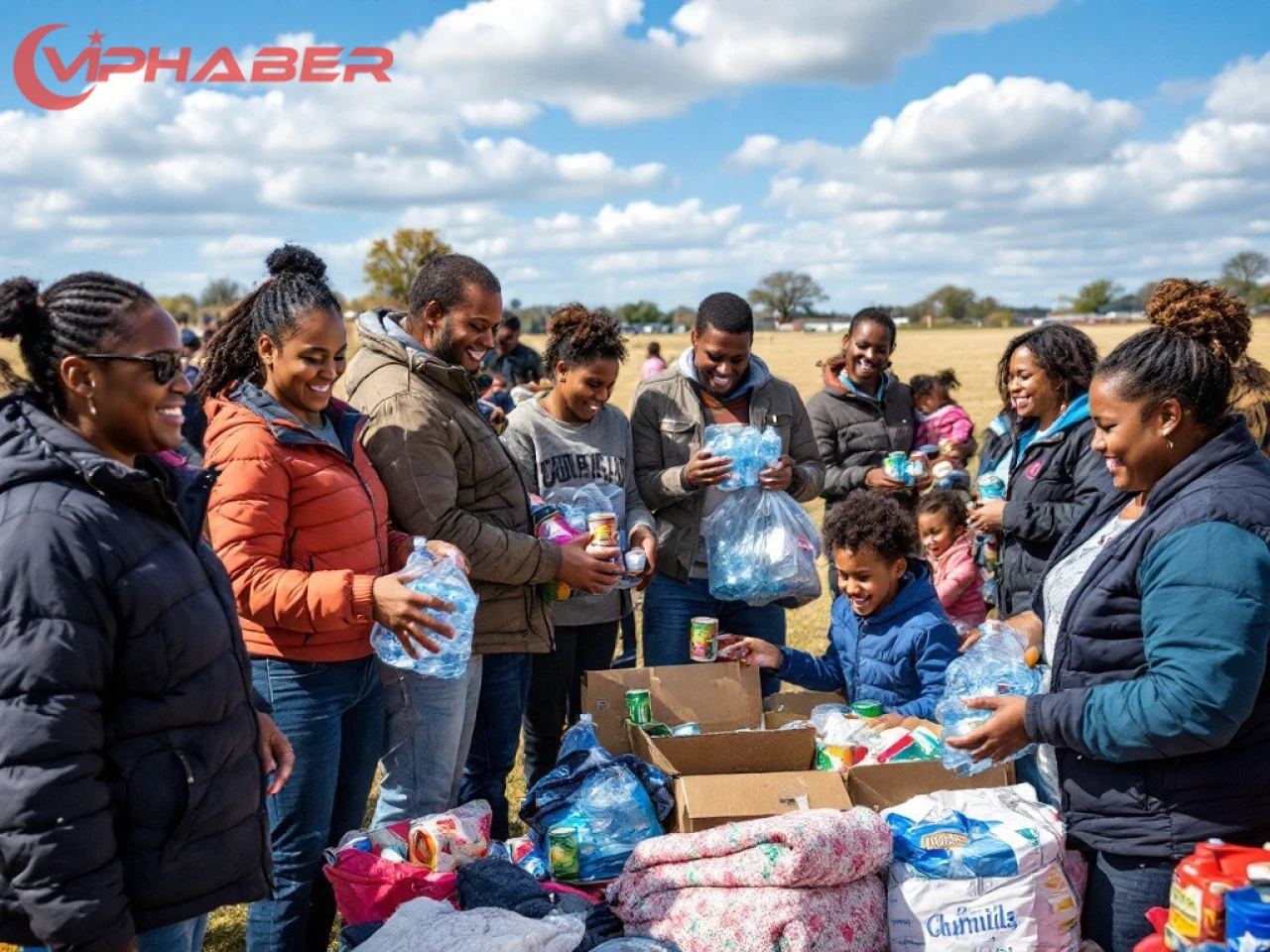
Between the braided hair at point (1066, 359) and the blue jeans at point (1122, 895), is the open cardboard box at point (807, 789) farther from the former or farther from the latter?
the braided hair at point (1066, 359)

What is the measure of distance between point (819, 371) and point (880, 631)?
30.4 meters

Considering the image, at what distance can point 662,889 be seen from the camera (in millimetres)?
2885

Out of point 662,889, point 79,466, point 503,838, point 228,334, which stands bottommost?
point 503,838

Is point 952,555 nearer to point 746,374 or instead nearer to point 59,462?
point 746,374

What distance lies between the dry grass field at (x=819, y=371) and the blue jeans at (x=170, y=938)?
1.93 metres

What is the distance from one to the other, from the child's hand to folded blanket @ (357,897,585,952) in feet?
4.75

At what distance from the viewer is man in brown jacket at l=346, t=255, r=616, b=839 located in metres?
3.24

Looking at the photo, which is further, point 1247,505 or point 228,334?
point 228,334

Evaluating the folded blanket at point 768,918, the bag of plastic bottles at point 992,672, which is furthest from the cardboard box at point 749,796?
the bag of plastic bottles at point 992,672

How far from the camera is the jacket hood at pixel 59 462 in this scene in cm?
186

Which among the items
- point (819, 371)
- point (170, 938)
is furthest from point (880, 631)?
point (819, 371)

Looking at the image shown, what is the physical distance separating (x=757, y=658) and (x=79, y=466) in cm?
267

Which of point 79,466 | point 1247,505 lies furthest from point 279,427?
point 1247,505

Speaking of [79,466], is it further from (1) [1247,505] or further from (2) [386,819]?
(1) [1247,505]
